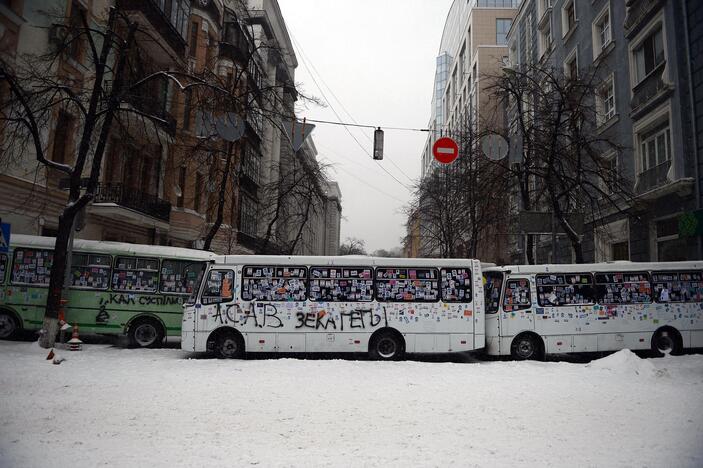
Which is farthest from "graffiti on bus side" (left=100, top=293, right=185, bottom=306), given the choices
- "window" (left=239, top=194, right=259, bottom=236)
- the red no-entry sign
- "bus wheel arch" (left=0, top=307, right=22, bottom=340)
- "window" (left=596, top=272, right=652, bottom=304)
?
"window" (left=239, top=194, right=259, bottom=236)

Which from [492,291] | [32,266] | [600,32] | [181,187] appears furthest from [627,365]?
[181,187]

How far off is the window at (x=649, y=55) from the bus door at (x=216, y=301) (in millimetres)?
17156

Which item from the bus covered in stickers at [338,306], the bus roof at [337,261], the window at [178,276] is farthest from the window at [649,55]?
the window at [178,276]

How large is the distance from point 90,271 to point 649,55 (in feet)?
71.3

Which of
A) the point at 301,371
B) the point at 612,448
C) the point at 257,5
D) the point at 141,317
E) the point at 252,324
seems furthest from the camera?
the point at 257,5

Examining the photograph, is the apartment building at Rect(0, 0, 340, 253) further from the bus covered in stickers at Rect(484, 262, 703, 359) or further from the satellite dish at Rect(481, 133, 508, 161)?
the bus covered in stickers at Rect(484, 262, 703, 359)

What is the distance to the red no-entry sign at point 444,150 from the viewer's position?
565 inches

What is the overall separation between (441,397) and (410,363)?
3558mm

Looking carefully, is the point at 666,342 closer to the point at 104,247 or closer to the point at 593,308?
the point at 593,308

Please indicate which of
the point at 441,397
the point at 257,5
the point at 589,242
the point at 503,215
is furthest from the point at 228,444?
the point at 257,5

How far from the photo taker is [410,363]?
11.8 metres

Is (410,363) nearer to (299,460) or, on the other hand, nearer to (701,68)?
(299,460)

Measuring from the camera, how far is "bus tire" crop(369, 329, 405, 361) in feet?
42.4

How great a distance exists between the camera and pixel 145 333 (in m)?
14.7
